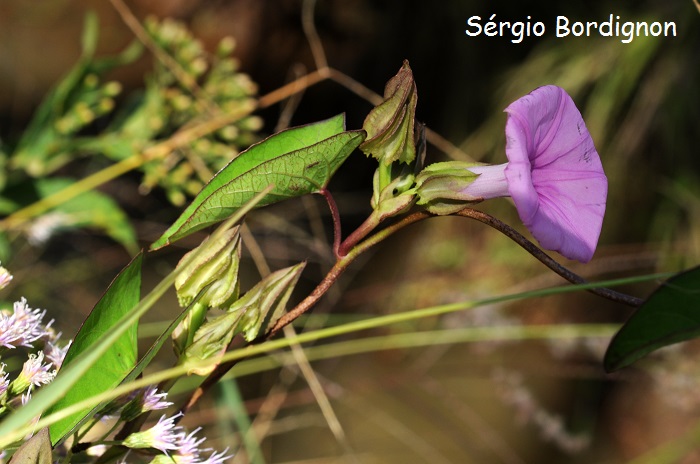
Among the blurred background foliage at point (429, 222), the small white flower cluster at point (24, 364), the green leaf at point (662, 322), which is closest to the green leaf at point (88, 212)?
the blurred background foliage at point (429, 222)

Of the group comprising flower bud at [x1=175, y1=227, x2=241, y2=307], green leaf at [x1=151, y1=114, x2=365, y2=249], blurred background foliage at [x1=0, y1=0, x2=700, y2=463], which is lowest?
blurred background foliage at [x1=0, y1=0, x2=700, y2=463]

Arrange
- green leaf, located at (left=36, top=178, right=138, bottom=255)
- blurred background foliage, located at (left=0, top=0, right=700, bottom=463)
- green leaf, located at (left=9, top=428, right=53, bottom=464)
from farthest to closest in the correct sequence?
blurred background foliage, located at (left=0, top=0, right=700, bottom=463) < green leaf, located at (left=36, top=178, right=138, bottom=255) < green leaf, located at (left=9, top=428, right=53, bottom=464)

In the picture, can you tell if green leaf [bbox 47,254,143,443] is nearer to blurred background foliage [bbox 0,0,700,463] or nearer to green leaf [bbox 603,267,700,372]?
green leaf [bbox 603,267,700,372]

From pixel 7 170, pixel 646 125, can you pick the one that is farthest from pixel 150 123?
pixel 646 125

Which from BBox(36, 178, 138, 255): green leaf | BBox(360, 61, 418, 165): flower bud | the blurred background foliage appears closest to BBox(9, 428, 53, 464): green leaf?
BBox(360, 61, 418, 165): flower bud

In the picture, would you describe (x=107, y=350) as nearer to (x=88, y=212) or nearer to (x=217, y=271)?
(x=217, y=271)

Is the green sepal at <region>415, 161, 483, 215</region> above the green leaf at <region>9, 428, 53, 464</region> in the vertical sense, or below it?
above
